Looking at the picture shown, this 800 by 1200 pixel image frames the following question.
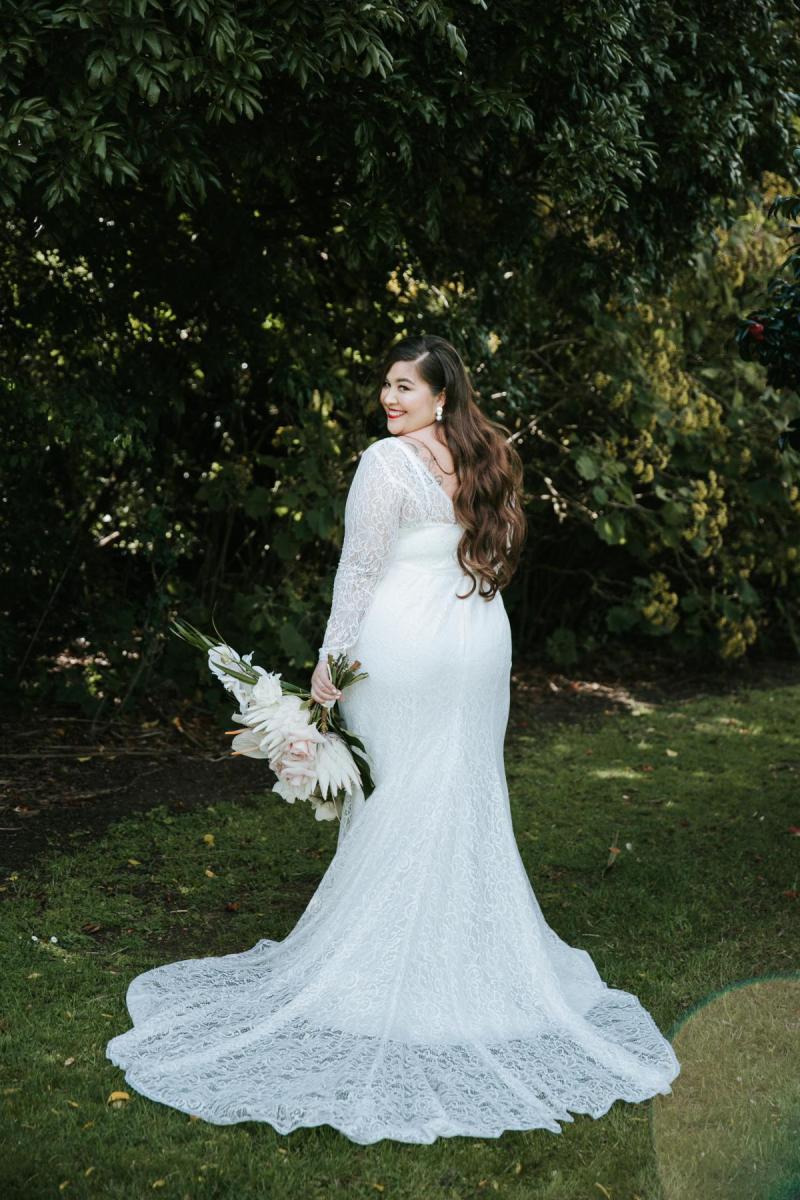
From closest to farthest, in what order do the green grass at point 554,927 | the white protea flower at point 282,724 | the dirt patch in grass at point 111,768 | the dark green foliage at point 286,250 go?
the green grass at point 554,927 → the white protea flower at point 282,724 → the dark green foliage at point 286,250 → the dirt patch in grass at point 111,768

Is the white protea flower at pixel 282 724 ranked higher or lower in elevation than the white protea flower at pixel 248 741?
higher

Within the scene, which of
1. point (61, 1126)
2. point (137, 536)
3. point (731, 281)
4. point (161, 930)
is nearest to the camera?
point (61, 1126)

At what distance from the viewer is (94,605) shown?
293 inches

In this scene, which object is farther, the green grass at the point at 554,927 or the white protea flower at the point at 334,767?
the white protea flower at the point at 334,767

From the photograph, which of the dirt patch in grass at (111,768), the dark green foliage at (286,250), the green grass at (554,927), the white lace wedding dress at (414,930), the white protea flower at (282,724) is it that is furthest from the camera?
the dirt patch in grass at (111,768)

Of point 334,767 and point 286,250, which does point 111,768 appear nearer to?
point 286,250

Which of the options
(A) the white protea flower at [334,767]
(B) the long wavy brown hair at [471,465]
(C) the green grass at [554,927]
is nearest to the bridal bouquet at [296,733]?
(A) the white protea flower at [334,767]

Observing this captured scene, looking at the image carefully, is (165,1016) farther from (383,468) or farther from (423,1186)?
(383,468)

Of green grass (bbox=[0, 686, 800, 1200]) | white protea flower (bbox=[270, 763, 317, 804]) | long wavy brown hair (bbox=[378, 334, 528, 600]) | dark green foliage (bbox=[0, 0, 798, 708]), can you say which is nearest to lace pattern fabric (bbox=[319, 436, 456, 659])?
long wavy brown hair (bbox=[378, 334, 528, 600])

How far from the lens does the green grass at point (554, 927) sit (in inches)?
118

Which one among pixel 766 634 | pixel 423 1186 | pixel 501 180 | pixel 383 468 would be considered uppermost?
pixel 501 180

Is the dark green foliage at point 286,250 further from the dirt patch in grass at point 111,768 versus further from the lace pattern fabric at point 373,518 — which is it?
the lace pattern fabric at point 373,518

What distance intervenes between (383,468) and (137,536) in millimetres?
3465

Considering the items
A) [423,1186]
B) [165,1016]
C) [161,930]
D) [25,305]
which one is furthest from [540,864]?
[25,305]
